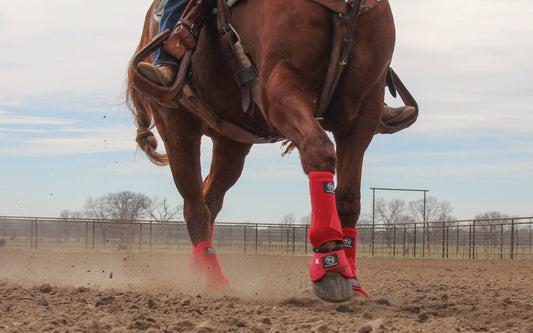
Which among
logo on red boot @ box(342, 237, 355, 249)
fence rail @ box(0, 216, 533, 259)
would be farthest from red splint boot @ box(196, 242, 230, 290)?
fence rail @ box(0, 216, 533, 259)

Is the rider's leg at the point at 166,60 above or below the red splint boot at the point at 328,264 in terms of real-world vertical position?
above

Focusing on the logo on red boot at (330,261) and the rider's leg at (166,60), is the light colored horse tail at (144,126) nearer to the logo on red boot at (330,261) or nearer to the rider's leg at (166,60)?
the rider's leg at (166,60)

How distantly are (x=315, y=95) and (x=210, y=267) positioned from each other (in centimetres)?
232

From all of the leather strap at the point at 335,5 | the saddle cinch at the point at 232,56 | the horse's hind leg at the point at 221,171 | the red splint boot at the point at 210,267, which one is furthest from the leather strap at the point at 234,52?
the horse's hind leg at the point at 221,171

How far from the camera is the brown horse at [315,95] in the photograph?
343cm

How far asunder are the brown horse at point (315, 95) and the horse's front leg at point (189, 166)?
0.44m

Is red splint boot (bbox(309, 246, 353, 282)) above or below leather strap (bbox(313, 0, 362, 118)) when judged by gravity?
below

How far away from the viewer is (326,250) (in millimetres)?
3400

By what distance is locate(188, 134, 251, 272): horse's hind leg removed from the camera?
6566 mm

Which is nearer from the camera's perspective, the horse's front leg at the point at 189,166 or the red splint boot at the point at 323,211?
the red splint boot at the point at 323,211

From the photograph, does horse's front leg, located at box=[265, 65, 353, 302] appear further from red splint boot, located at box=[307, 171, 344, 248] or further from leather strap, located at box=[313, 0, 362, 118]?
leather strap, located at box=[313, 0, 362, 118]

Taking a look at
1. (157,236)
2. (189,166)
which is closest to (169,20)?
(189,166)

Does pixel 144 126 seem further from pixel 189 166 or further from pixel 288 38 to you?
pixel 288 38

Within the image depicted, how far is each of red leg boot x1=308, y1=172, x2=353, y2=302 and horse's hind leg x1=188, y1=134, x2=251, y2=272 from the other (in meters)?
3.15
